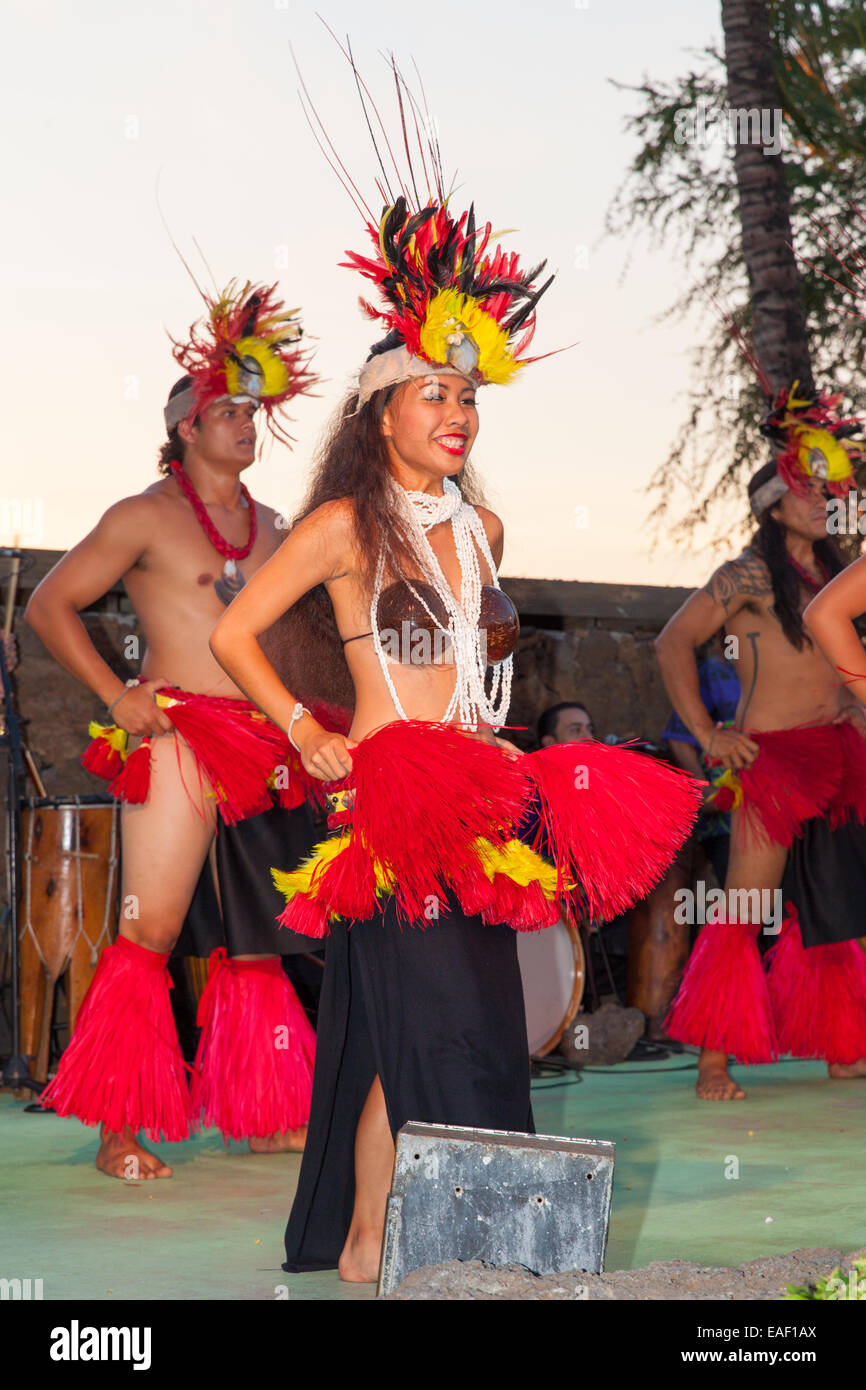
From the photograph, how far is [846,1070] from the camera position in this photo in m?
4.79

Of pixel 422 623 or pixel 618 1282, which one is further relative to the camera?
pixel 422 623

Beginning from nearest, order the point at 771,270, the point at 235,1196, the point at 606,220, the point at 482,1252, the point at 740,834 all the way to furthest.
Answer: the point at 482,1252 → the point at 235,1196 → the point at 740,834 → the point at 771,270 → the point at 606,220

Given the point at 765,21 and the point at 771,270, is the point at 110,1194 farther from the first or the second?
the point at 765,21

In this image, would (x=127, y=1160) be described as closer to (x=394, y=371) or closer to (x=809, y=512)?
(x=394, y=371)

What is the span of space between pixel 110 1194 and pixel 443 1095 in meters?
1.20

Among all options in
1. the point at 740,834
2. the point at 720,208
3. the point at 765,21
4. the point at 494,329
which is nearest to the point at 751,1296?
the point at 494,329

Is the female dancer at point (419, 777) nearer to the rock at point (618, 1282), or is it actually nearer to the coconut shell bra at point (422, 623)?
the coconut shell bra at point (422, 623)

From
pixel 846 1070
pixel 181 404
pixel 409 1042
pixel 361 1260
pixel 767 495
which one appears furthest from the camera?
pixel 846 1070

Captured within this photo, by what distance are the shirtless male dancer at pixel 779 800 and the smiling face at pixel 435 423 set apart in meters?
2.03

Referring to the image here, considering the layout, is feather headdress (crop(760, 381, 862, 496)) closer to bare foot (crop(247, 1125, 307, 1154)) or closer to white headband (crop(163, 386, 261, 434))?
white headband (crop(163, 386, 261, 434))

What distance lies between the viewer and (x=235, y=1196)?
330cm

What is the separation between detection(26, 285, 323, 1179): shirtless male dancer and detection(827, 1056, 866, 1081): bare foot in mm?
1813

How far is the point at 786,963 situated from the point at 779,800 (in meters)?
0.57

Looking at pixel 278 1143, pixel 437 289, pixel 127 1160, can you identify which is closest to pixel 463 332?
pixel 437 289
